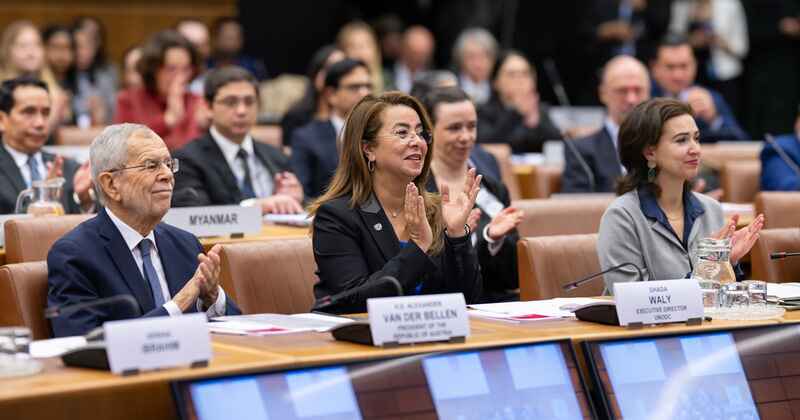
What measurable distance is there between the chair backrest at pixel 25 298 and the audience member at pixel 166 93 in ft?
14.4

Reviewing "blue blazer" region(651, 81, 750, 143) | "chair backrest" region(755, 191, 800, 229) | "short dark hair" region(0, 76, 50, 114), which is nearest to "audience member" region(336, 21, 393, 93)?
"blue blazer" region(651, 81, 750, 143)

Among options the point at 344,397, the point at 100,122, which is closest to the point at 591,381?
the point at 344,397

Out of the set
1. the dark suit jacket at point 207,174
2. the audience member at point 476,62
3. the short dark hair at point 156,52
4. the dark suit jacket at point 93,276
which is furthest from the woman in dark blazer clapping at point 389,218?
the audience member at point 476,62

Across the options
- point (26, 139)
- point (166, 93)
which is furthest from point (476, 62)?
point (26, 139)

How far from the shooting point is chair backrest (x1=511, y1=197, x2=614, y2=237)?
201 inches

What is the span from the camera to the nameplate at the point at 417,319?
9.24 feet

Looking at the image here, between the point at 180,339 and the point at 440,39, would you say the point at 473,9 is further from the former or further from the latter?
the point at 180,339

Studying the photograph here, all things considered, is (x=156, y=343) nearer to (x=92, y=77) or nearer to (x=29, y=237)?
(x=29, y=237)

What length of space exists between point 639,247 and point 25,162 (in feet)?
9.18

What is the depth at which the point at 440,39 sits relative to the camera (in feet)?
41.9

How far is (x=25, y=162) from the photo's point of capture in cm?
580

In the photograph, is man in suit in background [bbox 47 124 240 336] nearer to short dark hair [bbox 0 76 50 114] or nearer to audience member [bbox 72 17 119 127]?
short dark hair [bbox 0 76 50 114]

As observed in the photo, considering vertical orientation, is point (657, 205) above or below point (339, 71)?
below

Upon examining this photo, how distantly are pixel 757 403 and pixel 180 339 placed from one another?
1322mm
